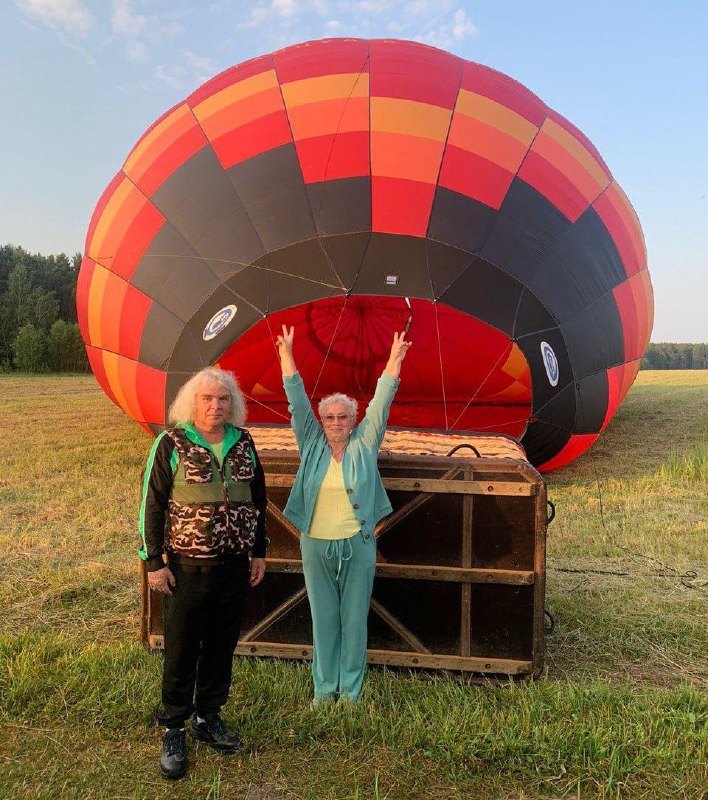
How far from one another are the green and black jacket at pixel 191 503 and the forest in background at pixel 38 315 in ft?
86.8

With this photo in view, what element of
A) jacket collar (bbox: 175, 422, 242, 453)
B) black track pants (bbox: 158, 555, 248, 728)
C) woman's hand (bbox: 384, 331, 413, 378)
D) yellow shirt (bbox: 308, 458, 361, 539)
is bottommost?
black track pants (bbox: 158, 555, 248, 728)

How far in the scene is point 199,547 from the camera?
2270 mm

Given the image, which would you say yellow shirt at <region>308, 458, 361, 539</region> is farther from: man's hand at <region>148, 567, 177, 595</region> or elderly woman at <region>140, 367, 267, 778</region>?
man's hand at <region>148, 567, 177, 595</region>

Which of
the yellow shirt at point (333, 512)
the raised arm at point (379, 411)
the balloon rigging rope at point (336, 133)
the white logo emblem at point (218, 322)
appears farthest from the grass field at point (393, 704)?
the balloon rigging rope at point (336, 133)

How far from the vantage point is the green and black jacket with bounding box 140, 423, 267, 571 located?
7.47 feet

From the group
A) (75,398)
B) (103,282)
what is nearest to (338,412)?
(103,282)

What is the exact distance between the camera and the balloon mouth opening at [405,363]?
685cm

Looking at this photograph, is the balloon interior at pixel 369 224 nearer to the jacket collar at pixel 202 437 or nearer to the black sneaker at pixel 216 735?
the jacket collar at pixel 202 437

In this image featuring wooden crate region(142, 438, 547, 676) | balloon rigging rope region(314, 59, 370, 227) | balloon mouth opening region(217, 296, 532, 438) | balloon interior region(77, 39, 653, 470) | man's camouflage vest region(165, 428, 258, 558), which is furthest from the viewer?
balloon mouth opening region(217, 296, 532, 438)

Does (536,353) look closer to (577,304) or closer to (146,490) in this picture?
(577,304)

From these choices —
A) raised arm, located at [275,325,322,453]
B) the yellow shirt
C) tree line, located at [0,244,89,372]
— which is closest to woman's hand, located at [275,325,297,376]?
raised arm, located at [275,325,322,453]

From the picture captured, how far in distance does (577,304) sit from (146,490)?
354 centimetres

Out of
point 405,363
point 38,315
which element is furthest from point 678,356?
point 405,363

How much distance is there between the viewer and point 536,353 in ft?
15.4
